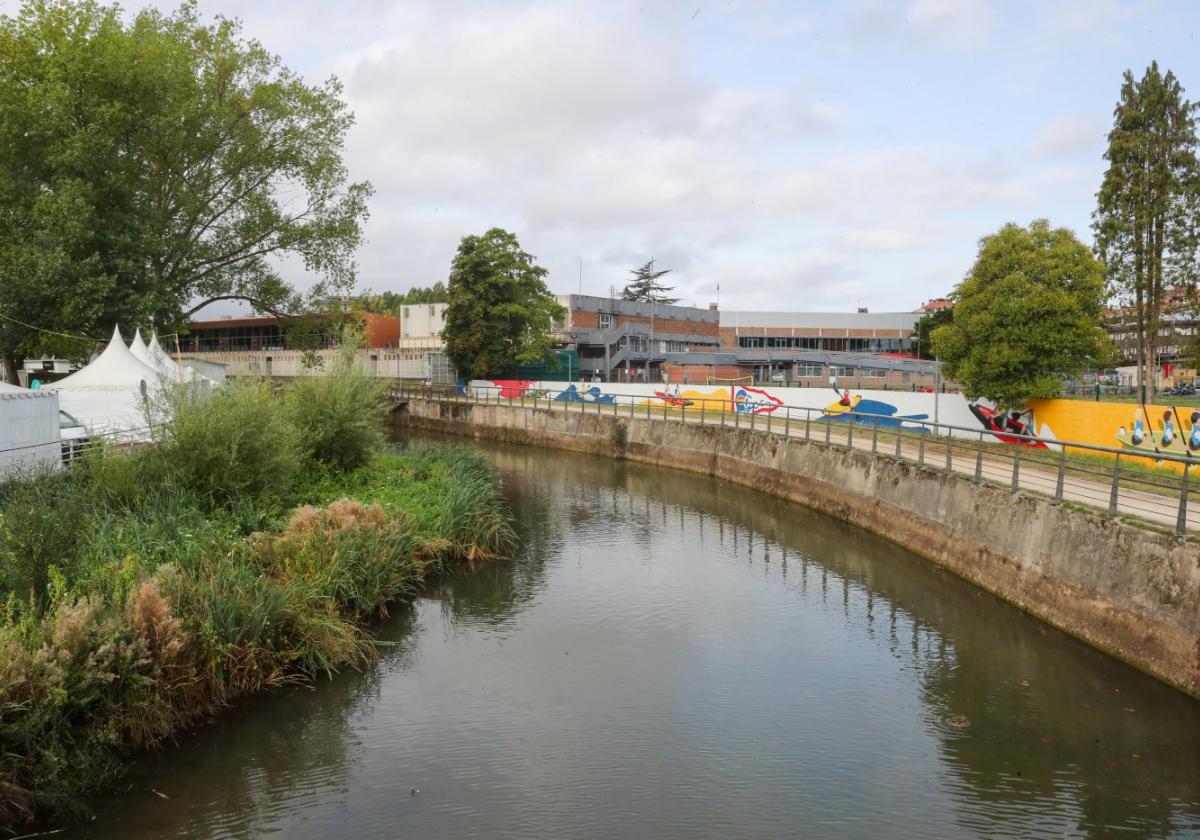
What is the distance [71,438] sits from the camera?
60.0 ft

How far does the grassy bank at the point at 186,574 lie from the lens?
791cm

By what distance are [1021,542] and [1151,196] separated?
19.5m

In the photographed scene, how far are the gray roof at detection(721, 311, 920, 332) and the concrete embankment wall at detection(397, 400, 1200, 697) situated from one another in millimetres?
54870

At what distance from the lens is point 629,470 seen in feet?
108

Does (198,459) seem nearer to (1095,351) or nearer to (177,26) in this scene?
(1095,351)

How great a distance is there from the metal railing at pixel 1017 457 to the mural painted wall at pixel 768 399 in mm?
263

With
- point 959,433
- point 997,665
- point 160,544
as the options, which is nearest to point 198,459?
point 160,544

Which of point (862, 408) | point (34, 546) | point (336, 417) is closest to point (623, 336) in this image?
point (862, 408)

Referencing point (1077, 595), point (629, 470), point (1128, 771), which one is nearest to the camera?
point (1128, 771)

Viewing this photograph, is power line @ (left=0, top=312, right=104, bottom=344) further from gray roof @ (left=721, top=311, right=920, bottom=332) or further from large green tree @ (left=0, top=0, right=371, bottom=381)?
gray roof @ (left=721, top=311, right=920, bottom=332)

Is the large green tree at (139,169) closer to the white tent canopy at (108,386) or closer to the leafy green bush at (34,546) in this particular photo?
the white tent canopy at (108,386)

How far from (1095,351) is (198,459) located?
76.7 ft

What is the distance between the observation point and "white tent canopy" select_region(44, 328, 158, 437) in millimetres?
23344

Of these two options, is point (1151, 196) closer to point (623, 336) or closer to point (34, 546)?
point (34, 546)
